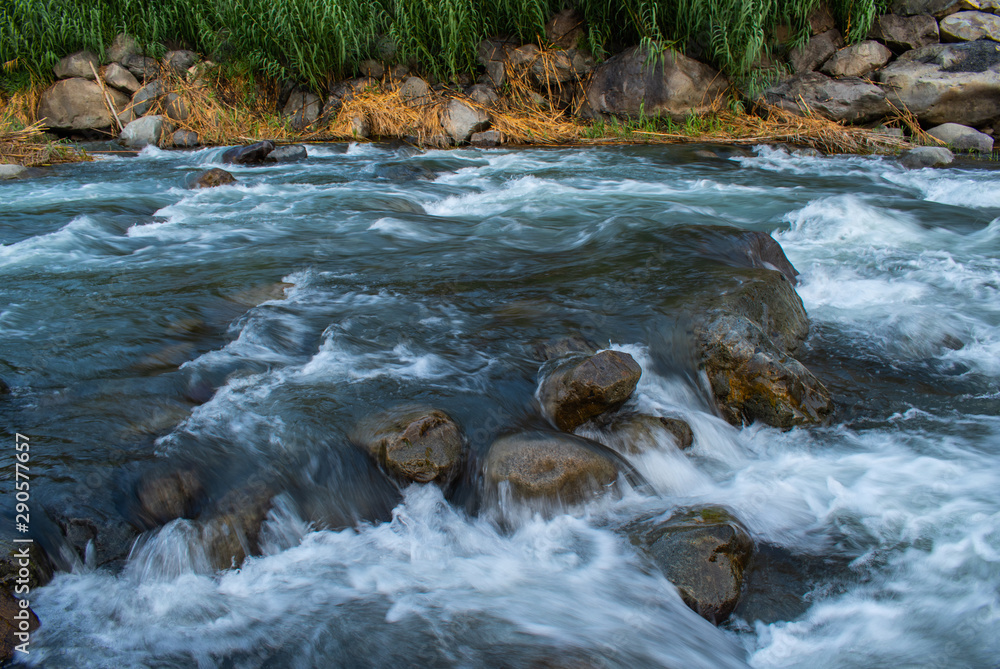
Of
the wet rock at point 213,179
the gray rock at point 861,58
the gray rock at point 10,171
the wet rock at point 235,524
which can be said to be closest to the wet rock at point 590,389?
the wet rock at point 235,524

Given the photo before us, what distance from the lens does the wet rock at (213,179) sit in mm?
6797

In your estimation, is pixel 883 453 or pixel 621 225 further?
pixel 621 225

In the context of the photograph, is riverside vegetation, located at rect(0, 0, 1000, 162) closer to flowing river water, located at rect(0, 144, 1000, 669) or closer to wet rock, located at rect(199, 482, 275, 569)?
flowing river water, located at rect(0, 144, 1000, 669)

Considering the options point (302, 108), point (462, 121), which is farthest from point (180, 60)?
point (462, 121)

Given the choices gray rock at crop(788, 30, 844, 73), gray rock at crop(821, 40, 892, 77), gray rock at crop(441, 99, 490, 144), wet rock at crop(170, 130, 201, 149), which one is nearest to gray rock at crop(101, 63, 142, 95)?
wet rock at crop(170, 130, 201, 149)

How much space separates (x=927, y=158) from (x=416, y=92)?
631 cm

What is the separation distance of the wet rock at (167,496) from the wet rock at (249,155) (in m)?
6.60

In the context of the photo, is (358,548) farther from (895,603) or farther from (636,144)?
(636,144)

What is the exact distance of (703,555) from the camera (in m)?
2.16

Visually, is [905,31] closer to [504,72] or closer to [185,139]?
[504,72]

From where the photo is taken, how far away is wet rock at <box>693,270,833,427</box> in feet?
9.53

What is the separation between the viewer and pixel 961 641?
6.48ft

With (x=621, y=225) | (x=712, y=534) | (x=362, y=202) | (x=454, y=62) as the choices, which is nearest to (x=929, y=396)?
(x=712, y=534)

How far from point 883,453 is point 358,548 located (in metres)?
2.05
